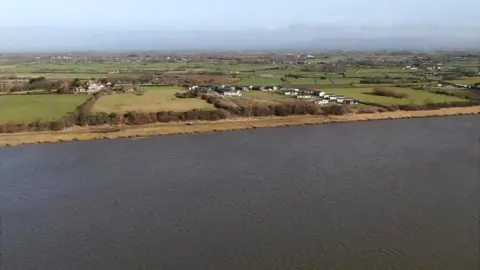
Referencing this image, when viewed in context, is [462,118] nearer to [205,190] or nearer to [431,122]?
[431,122]

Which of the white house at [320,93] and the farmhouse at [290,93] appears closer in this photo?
the white house at [320,93]

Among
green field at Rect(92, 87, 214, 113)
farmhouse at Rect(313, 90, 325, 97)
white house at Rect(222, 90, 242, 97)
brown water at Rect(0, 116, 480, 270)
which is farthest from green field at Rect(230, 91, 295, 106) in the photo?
brown water at Rect(0, 116, 480, 270)

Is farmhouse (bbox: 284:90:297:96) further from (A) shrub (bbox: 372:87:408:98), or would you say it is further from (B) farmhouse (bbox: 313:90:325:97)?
(A) shrub (bbox: 372:87:408:98)

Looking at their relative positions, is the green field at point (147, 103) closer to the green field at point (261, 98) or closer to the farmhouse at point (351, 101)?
the green field at point (261, 98)

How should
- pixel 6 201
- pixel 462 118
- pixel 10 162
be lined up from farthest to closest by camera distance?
pixel 462 118 < pixel 10 162 < pixel 6 201

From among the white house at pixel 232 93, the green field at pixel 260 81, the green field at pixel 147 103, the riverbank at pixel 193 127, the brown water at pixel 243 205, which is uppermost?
the green field at pixel 260 81

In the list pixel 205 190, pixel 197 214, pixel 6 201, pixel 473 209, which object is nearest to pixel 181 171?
pixel 205 190

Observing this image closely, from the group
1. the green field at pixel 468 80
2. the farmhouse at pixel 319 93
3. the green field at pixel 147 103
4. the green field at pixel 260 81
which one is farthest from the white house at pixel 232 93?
the green field at pixel 468 80
